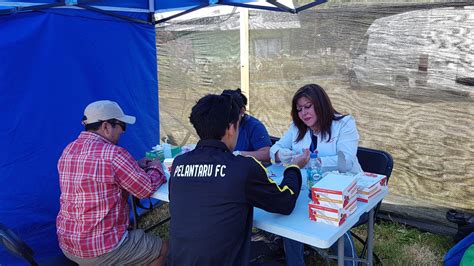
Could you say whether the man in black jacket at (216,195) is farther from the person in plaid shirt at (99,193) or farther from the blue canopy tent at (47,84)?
the blue canopy tent at (47,84)

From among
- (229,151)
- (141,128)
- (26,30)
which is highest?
(26,30)

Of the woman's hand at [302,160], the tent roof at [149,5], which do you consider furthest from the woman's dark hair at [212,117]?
the tent roof at [149,5]

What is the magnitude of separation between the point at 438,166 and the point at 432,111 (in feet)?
1.47

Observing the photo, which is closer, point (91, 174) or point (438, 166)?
point (91, 174)

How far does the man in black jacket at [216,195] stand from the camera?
1.46 m

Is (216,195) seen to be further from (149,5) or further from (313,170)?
(149,5)

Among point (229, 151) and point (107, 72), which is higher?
point (107, 72)

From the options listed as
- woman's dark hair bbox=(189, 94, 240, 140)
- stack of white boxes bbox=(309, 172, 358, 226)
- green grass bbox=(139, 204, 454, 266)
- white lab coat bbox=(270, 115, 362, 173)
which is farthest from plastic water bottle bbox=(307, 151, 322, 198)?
green grass bbox=(139, 204, 454, 266)

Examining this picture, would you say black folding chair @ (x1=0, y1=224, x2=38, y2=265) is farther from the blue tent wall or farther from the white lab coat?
the white lab coat

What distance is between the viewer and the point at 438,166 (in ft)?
9.86

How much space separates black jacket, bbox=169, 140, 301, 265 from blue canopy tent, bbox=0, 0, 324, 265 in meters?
1.67

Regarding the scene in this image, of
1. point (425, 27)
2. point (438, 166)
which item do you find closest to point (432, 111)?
point (438, 166)

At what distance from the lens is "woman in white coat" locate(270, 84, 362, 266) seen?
2.26 meters

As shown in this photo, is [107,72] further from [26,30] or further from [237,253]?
[237,253]
